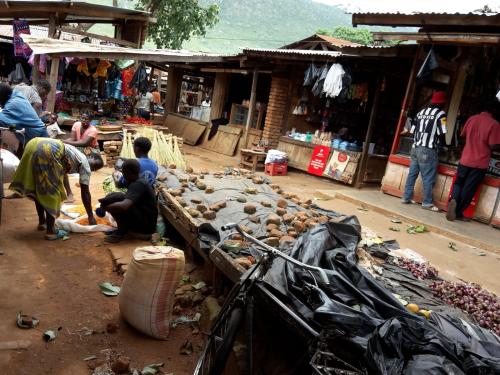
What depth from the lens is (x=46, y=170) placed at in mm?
4703

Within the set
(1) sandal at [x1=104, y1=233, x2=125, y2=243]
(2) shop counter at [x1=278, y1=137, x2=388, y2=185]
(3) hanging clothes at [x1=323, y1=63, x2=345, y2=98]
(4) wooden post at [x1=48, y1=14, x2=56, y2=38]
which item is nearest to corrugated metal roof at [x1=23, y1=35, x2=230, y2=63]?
(4) wooden post at [x1=48, y1=14, x2=56, y2=38]

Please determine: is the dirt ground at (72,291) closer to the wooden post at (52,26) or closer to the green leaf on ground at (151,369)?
the green leaf on ground at (151,369)

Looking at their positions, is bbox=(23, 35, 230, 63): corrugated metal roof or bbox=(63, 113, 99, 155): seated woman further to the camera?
bbox=(23, 35, 230, 63): corrugated metal roof

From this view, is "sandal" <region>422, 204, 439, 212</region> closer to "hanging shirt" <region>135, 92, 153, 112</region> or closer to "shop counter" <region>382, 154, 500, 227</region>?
"shop counter" <region>382, 154, 500, 227</region>

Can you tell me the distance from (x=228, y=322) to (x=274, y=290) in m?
0.34

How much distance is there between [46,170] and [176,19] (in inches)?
644

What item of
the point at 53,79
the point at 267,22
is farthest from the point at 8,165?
the point at 267,22

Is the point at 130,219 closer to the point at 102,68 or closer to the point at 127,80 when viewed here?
the point at 102,68

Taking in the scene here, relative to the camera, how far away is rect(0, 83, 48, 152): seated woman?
5.93 meters

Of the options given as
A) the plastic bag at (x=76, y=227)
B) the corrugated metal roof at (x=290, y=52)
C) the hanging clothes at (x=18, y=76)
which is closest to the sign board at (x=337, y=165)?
the corrugated metal roof at (x=290, y=52)

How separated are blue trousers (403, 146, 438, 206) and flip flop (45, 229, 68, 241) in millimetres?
5490

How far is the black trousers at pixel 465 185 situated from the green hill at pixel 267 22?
61408 mm

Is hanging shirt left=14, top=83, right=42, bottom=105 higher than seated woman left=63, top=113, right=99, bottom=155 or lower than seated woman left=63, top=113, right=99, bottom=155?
higher

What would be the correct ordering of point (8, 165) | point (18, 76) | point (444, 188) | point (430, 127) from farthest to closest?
point (18, 76)
point (444, 188)
point (430, 127)
point (8, 165)
